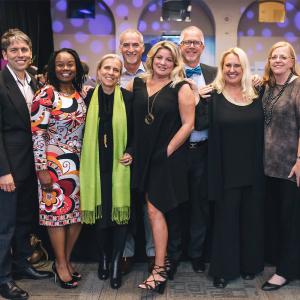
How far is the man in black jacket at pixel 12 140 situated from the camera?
2318 millimetres

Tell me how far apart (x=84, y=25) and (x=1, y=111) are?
5.05 metres

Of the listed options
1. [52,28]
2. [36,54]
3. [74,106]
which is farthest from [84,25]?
[74,106]

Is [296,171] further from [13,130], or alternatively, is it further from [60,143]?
[13,130]

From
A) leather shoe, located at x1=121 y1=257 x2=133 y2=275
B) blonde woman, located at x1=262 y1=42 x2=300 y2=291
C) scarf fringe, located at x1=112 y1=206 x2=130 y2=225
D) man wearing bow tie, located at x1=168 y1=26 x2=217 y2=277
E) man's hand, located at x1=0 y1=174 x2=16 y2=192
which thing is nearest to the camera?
man's hand, located at x1=0 y1=174 x2=16 y2=192

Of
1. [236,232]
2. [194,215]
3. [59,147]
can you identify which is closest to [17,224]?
[59,147]

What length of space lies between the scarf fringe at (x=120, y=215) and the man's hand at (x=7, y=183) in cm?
62

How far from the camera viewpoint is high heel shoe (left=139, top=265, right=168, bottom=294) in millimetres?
2453

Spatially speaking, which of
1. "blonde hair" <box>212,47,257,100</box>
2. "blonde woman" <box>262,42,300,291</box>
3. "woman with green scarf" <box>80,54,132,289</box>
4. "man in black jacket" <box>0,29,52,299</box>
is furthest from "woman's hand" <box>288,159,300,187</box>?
"man in black jacket" <box>0,29,52,299</box>

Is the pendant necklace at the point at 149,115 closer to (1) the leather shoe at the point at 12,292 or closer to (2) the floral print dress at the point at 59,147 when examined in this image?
(2) the floral print dress at the point at 59,147

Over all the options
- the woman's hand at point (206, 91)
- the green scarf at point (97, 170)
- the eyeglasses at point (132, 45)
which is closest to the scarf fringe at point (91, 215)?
the green scarf at point (97, 170)

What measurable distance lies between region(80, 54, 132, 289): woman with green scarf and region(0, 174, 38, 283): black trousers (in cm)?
37

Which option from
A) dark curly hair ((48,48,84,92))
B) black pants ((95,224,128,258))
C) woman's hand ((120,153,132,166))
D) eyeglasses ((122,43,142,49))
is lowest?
black pants ((95,224,128,258))

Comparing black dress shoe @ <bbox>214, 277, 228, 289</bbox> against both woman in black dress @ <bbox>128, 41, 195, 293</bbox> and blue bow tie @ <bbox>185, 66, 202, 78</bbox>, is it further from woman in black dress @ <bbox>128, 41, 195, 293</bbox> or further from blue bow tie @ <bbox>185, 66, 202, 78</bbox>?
blue bow tie @ <bbox>185, 66, 202, 78</bbox>

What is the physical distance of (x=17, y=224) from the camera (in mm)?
2584
